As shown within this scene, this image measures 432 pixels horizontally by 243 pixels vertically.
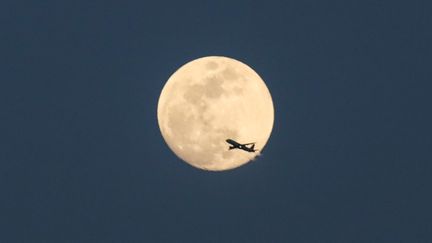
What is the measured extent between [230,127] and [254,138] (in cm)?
439

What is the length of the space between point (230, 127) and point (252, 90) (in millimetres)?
6248

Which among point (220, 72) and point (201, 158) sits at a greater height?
point (220, 72)

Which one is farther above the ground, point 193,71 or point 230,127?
point 193,71

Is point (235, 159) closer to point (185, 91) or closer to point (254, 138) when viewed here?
point (254, 138)

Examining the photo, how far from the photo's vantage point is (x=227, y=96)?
116000 millimetres

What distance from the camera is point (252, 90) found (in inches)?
4660

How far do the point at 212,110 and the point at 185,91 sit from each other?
17.1 feet

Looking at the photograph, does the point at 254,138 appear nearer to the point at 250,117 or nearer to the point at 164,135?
the point at 250,117

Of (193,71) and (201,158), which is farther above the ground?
(193,71)

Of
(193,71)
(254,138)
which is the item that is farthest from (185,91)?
(254,138)

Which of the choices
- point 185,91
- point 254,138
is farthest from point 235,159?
point 185,91

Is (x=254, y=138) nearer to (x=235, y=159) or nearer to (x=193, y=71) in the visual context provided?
(x=235, y=159)

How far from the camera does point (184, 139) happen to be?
118m

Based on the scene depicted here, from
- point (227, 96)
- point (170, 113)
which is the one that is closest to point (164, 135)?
point (170, 113)
